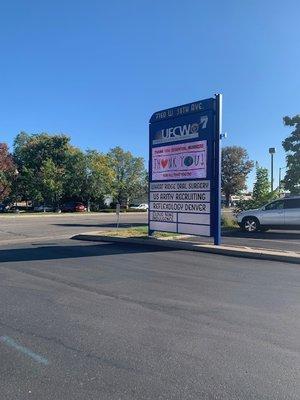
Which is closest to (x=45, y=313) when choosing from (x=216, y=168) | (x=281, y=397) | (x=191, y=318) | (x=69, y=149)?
(x=191, y=318)

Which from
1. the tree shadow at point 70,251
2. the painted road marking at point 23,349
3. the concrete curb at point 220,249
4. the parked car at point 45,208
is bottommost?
the painted road marking at point 23,349

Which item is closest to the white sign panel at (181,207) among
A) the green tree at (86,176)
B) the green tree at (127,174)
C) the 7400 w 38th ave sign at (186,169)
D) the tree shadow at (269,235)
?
the 7400 w 38th ave sign at (186,169)

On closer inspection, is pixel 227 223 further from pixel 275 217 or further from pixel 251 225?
pixel 275 217

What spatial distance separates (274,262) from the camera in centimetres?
1109

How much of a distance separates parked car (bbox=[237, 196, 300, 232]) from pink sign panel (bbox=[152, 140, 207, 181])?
622 centimetres


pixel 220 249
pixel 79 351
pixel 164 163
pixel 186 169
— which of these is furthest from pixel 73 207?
pixel 79 351

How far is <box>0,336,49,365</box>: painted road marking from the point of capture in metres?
4.65

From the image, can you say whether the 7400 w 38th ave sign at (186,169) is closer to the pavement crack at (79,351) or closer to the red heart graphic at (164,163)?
the red heart graphic at (164,163)

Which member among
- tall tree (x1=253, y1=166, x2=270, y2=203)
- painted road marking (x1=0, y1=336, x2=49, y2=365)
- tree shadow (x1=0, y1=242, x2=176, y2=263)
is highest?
tall tree (x1=253, y1=166, x2=270, y2=203)

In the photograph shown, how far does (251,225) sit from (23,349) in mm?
16374

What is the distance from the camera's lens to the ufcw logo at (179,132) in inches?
564

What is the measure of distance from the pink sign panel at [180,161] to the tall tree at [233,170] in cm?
8154

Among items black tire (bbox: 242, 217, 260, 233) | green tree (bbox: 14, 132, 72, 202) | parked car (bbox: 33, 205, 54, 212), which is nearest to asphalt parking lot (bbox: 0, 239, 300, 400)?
black tire (bbox: 242, 217, 260, 233)

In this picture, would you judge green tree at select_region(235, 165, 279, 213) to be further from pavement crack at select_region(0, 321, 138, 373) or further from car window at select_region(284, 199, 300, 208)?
pavement crack at select_region(0, 321, 138, 373)
